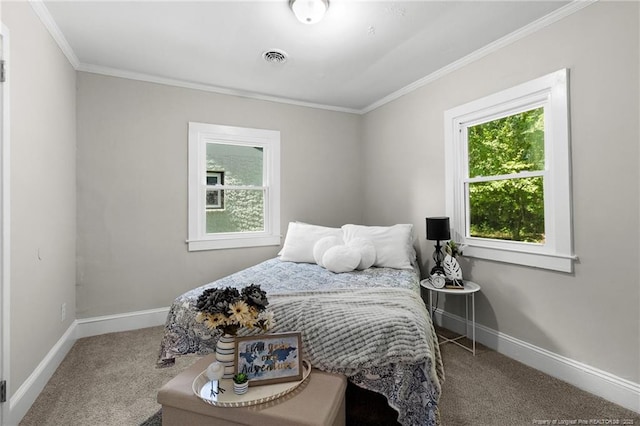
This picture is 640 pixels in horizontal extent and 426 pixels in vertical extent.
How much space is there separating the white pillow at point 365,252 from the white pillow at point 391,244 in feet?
0.29

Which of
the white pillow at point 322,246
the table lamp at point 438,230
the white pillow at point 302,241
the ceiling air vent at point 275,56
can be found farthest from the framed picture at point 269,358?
the ceiling air vent at point 275,56

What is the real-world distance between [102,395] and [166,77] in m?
2.81

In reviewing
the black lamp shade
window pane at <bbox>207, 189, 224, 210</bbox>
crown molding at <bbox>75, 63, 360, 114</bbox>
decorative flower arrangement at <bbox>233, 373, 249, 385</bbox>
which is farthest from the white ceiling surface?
decorative flower arrangement at <bbox>233, 373, 249, 385</bbox>

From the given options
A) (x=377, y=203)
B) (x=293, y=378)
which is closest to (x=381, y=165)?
(x=377, y=203)

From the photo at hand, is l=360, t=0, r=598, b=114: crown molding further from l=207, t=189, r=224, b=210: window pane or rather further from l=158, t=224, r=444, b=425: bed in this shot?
l=207, t=189, r=224, b=210: window pane

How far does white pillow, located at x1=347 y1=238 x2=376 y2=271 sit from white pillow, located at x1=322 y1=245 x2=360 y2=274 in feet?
0.17

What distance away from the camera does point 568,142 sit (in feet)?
7.05

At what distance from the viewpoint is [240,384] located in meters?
1.41

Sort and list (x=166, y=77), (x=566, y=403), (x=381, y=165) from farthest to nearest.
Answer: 1. (x=381, y=165)
2. (x=166, y=77)
3. (x=566, y=403)

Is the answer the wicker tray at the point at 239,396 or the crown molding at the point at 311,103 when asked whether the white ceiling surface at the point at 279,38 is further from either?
the wicker tray at the point at 239,396

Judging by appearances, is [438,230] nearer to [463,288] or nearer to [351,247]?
[463,288]

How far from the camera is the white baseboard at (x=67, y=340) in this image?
1.81 meters

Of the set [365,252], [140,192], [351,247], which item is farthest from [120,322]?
[365,252]

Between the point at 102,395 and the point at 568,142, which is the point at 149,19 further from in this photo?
the point at 568,142
